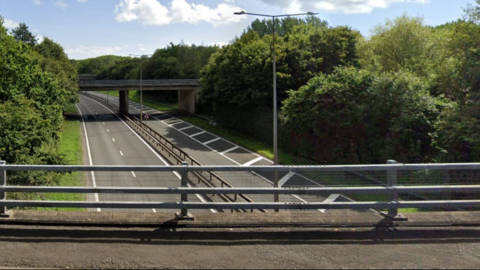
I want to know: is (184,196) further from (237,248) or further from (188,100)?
(188,100)

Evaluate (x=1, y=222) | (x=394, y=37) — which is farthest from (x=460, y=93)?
(x=1, y=222)

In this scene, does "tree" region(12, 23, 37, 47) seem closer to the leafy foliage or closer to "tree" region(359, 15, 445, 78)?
the leafy foliage

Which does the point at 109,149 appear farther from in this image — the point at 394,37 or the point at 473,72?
the point at 473,72

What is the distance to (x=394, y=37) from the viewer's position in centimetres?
3841

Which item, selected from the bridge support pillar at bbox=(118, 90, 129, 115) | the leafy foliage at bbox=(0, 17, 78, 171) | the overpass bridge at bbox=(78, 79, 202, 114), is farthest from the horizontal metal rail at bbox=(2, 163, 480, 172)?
the bridge support pillar at bbox=(118, 90, 129, 115)

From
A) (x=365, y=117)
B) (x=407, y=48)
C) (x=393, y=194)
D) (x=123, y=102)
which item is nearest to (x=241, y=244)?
(x=393, y=194)

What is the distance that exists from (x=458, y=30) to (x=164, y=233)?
20539 millimetres

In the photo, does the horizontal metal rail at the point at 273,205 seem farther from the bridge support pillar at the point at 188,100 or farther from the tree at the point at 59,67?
the bridge support pillar at the point at 188,100

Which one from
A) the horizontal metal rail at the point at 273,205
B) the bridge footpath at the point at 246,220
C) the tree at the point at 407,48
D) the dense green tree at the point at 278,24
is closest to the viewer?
the horizontal metal rail at the point at 273,205

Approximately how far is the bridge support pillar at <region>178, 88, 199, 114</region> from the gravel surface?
66.5 metres

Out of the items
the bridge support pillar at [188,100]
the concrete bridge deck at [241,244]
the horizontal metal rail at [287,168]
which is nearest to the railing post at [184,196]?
the horizontal metal rail at [287,168]

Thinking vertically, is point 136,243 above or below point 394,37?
below

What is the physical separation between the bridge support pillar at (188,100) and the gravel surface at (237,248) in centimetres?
6651

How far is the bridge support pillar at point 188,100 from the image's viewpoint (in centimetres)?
7288
